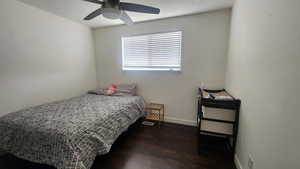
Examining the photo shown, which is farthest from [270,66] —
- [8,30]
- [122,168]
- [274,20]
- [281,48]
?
[8,30]

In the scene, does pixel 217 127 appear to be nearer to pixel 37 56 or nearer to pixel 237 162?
pixel 237 162

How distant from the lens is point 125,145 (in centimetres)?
202

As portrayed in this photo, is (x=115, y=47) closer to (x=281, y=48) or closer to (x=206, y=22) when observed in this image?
(x=206, y=22)

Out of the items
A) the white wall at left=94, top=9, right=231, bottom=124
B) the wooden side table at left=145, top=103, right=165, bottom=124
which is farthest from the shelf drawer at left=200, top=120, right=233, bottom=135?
the wooden side table at left=145, top=103, right=165, bottom=124

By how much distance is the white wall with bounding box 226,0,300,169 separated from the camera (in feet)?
2.51

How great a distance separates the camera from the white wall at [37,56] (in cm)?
182

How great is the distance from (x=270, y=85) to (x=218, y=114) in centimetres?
81

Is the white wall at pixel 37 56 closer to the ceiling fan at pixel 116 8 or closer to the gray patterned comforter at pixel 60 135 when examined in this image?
the gray patterned comforter at pixel 60 135

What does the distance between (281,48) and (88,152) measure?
1988 millimetres

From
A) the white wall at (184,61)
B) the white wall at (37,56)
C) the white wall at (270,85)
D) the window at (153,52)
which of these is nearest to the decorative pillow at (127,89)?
the white wall at (184,61)

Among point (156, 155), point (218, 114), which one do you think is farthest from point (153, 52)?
point (156, 155)

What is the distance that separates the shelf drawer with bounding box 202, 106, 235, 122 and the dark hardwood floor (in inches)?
22.7

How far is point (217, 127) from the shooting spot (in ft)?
5.67

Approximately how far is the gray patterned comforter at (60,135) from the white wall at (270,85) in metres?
1.64
